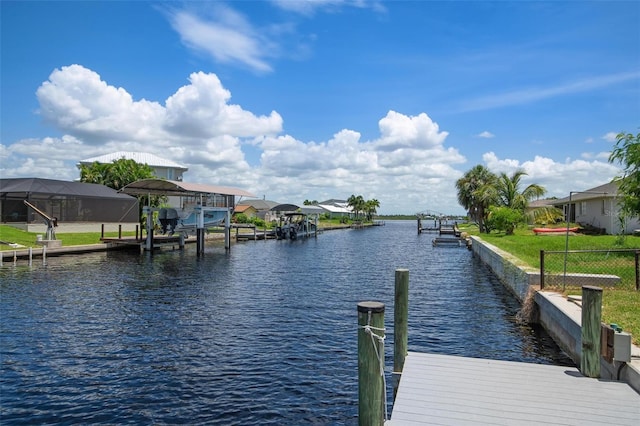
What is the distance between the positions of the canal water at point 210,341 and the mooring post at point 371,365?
2.18 meters

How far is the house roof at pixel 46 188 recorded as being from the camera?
38.1 metres

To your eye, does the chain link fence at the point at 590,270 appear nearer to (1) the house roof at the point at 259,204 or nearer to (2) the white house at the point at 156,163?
(2) the white house at the point at 156,163

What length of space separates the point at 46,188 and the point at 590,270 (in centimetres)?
4077

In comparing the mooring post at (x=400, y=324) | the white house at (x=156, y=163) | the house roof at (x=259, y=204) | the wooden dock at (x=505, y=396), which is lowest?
the wooden dock at (x=505, y=396)

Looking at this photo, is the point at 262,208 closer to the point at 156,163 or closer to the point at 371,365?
the point at 156,163

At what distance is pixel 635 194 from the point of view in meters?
21.1

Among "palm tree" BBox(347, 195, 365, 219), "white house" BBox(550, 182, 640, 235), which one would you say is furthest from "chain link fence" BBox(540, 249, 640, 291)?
"palm tree" BBox(347, 195, 365, 219)

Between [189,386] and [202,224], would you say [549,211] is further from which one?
[189,386]

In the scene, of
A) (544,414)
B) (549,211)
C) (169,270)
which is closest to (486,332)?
(544,414)

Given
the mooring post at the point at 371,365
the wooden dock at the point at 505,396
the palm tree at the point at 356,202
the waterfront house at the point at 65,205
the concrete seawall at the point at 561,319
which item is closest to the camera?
the mooring post at the point at 371,365

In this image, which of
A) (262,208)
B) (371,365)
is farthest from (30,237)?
(262,208)

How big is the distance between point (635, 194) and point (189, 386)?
21.4 meters

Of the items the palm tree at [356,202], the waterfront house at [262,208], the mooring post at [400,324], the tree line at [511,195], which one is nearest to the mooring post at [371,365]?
the mooring post at [400,324]

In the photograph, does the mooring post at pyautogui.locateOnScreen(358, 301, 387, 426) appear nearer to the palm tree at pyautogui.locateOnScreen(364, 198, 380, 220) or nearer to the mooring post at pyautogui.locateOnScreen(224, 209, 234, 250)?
the mooring post at pyautogui.locateOnScreen(224, 209, 234, 250)
